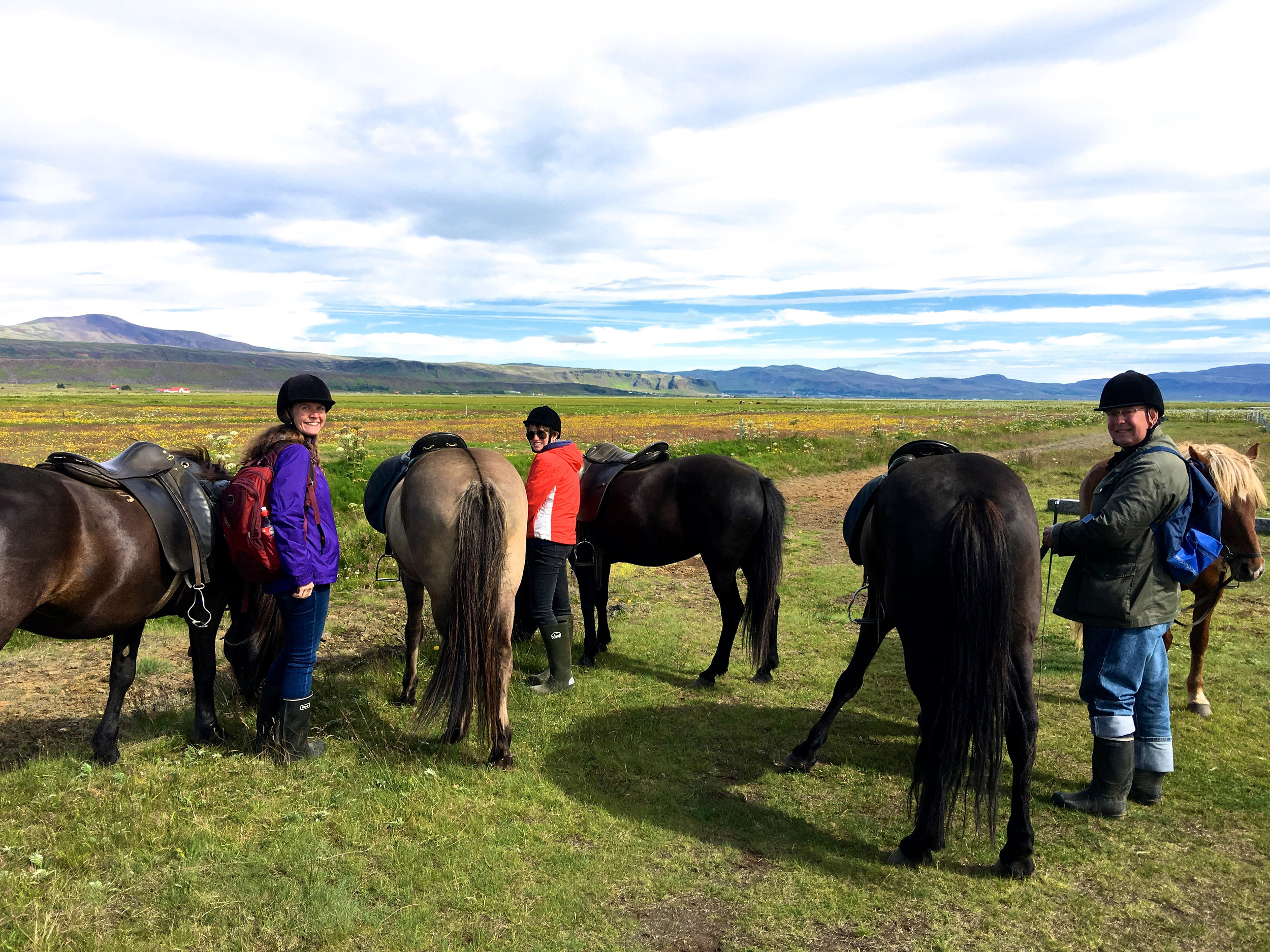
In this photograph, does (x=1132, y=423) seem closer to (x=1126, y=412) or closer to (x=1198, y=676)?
(x=1126, y=412)

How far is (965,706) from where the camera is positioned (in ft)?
11.9

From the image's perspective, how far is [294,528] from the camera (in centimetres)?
420

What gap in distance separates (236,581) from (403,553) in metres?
1.17

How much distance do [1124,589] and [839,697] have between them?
6.24 feet

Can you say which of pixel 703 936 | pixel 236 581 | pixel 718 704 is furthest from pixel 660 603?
pixel 703 936

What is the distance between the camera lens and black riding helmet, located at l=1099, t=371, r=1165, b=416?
4125 millimetres

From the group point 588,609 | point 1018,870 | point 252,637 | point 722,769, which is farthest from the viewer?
point 588,609

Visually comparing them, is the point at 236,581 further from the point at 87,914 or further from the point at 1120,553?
A: the point at 1120,553

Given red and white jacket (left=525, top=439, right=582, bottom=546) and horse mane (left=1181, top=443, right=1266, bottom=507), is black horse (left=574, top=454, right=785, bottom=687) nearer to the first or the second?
red and white jacket (left=525, top=439, right=582, bottom=546)

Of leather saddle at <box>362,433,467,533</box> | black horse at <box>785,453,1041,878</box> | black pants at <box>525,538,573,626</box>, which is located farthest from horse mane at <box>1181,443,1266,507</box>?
leather saddle at <box>362,433,467,533</box>

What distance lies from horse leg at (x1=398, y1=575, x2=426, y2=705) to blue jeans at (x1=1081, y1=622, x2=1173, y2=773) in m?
4.96

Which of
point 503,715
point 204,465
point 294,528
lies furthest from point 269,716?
point 204,465

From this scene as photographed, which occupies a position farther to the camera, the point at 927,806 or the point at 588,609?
the point at 588,609

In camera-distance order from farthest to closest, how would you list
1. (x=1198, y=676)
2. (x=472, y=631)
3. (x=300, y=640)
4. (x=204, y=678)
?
(x=1198, y=676) → (x=204, y=678) → (x=472, y=631) → (x=300, y=640)
